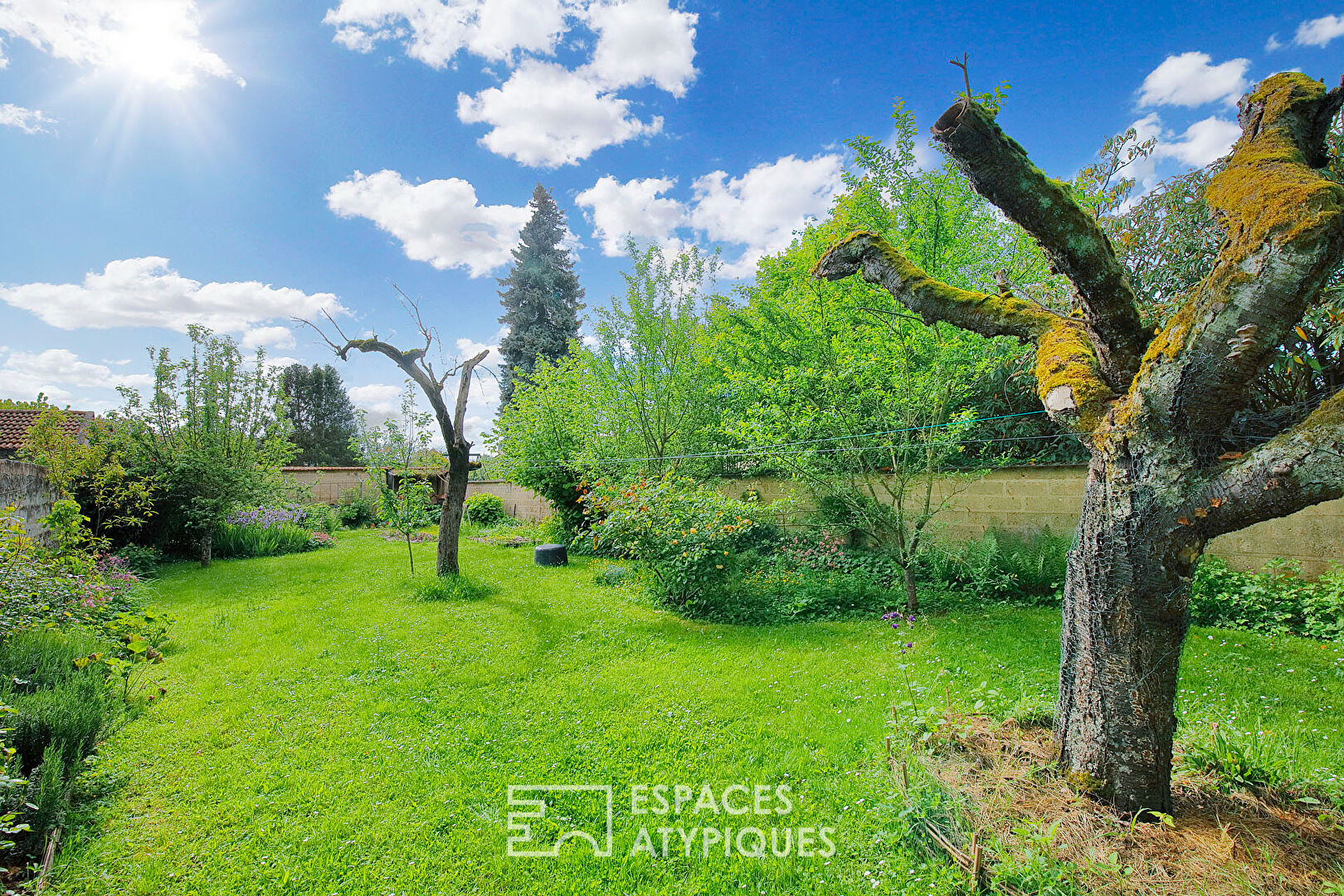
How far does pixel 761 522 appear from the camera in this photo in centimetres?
866

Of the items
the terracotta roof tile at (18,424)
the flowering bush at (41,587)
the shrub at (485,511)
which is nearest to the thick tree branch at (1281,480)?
the flowering bush at (41,587)

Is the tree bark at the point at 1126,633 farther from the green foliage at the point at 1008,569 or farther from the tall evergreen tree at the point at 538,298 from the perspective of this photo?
the tall evergreen tree at the point at 538,298

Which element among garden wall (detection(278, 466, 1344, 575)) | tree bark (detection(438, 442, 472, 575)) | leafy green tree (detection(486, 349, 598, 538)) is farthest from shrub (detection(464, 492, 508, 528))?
garden wall (detection(278, 466, 1344, 575))

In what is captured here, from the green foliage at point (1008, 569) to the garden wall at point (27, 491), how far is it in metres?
10.2

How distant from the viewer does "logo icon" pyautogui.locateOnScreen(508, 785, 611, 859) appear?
246 centimetres

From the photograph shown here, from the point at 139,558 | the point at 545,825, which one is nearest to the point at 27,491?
the point at 139,558

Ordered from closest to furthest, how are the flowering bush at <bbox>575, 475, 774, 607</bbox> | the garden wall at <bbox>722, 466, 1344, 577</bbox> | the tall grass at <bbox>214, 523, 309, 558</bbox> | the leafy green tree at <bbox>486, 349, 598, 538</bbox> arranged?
1. the garden wall at <bbox>722, 466, 1344, 577</bbox>
2. the flowering bush at <bbox>575, 475, 774, 607</bbox>
3. the tall grass at <bbox>214, 523, 309, 558</bbox>
4. the leafy green tree at <bbox>486, 349, 598, 538</bbox>

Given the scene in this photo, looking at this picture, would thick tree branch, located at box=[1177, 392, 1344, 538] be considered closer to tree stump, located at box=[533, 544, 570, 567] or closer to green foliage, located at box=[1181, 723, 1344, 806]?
green foliage, located at box=[1181, 723, 1344, 806]

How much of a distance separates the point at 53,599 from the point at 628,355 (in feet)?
24.0

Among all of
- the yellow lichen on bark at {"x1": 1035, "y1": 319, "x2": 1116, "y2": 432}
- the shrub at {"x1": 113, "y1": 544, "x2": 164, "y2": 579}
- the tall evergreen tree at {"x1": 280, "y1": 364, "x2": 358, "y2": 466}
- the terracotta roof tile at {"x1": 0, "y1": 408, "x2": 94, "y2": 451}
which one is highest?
the tall evergreen tree at {"x1": 280, "y1": 364, "x2": 358, "y2": 466}

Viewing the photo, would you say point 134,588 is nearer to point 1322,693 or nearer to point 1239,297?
point 1239,297

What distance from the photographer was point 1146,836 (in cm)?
209

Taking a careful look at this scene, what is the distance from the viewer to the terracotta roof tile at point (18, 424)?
1178 cm

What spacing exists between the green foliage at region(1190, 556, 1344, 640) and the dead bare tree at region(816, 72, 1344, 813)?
3983 millimetres
